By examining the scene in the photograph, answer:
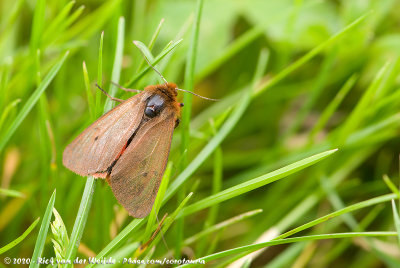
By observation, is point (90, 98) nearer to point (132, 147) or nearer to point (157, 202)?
point (132, 147)

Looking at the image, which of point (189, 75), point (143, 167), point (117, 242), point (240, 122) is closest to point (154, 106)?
point (189, 75)

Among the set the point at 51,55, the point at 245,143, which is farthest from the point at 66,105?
the point at 245,143

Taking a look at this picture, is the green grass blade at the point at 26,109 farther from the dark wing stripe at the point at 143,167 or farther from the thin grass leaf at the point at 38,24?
the dark wing stripe at the point at 143,167

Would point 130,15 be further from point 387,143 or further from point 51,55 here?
point 387,143

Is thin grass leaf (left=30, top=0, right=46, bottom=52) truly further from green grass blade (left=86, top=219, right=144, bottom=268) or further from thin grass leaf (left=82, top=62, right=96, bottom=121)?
green grass blade (left=86, top=219, right=144, bottom=268)

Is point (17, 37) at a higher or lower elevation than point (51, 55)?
higher

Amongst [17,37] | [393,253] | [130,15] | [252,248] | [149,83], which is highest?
[17,37]

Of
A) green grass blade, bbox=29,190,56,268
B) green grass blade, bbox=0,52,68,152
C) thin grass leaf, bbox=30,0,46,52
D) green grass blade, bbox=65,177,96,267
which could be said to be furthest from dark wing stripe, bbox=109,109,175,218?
thin grass leaf, bbox=30,0,46,52

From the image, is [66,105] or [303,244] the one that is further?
[66,105]
